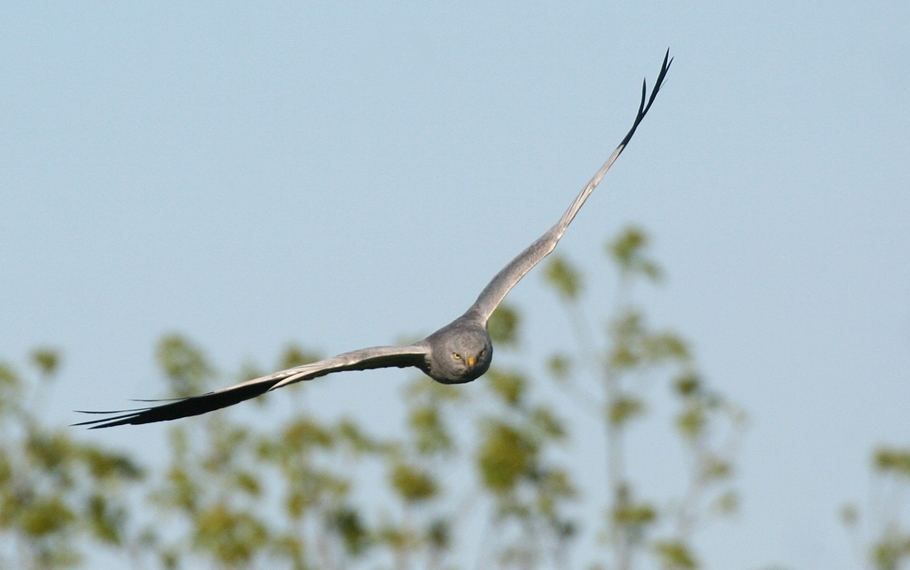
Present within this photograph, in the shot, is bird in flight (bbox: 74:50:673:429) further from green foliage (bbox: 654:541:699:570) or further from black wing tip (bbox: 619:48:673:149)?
green foliage (bbox: 654:541:699:570)

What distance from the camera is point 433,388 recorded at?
36.8m

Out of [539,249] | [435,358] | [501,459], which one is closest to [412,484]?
[501,459]

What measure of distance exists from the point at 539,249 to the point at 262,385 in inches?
173

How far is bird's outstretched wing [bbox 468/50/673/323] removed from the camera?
15.6 m

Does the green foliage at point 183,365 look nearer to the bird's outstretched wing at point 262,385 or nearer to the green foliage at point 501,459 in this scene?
the green foliage at point 501,459

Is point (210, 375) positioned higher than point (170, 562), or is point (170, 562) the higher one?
point (210, 375)

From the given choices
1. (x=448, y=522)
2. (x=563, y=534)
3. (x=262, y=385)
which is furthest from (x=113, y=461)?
(x=262, y=385)

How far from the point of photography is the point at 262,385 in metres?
13.0

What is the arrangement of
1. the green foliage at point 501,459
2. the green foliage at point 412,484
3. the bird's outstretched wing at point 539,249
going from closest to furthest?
the bird's outstretched wing at point 539,249, the green foliage at point 412,484, the green foliage at point 501,459

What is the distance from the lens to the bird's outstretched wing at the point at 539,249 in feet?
51.3

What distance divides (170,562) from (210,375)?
5.37 meters

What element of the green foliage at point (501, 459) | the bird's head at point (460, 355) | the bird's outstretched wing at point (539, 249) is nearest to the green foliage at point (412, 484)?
the green foliage at point (501, 459)

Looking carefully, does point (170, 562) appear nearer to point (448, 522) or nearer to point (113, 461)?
point (113, 461)

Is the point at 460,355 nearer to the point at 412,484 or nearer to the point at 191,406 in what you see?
the point at 191,406
